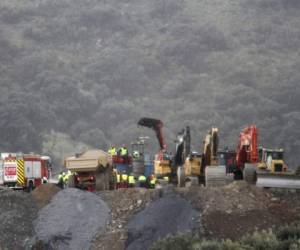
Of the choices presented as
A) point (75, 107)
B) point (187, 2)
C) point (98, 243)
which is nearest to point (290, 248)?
point (98, 243)

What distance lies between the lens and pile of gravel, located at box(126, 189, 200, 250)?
836 inches

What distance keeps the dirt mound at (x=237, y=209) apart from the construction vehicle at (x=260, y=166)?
4.12 feet

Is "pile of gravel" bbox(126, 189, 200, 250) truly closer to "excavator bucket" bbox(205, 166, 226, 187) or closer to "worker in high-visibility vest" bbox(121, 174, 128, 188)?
"excavator bucket" bbox(205, 166, 226, 187)

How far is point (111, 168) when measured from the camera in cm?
3177

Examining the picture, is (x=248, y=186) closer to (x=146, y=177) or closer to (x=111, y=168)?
(x=111, y=168)

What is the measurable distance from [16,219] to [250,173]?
8.20m

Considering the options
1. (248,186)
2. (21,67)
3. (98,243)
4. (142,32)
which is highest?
(142,32)

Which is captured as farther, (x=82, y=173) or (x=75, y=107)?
A: (x=75, y=107)

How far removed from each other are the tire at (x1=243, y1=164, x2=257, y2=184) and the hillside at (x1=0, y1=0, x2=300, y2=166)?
68.9 m

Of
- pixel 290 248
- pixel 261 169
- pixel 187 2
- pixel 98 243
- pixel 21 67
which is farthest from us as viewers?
pixel 187 2

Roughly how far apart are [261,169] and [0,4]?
5889 inches

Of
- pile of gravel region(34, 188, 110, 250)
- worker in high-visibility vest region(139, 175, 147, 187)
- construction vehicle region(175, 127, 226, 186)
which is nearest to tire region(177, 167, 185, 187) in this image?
construction vehicle region(175, 127, 226, 186)

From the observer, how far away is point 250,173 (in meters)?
26.9

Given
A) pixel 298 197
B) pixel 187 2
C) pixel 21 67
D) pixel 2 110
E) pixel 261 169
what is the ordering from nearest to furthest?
pixel 298 197, pixel 261 169, pixel 2 110, pixel 21 67, pixel 187 2
